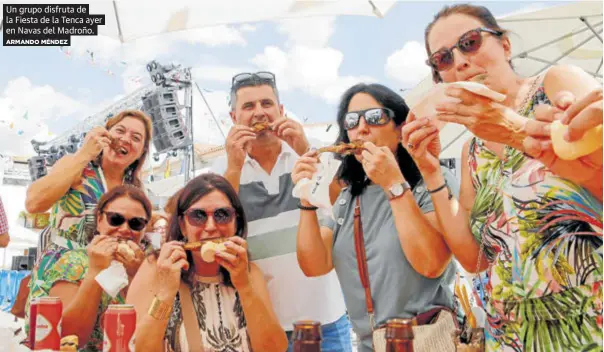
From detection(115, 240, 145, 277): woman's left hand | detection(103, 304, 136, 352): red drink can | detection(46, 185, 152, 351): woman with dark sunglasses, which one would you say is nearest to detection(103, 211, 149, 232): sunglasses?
detection(46, 185, 152, 351): woman with dark sunglasses

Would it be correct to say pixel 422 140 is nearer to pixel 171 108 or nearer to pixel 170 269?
pixel 170 269

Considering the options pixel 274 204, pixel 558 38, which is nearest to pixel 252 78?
pixel 274 204

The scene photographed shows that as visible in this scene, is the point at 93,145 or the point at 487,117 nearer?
the point at 487,117

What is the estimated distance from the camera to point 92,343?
2.37 meters

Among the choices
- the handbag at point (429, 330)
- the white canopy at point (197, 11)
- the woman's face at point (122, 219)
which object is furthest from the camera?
the white canopy at point (197, 11)

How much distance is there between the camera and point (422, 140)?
1887mm

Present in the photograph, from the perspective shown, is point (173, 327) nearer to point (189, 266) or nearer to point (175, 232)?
point (189, 266)

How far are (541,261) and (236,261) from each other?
1.06 m

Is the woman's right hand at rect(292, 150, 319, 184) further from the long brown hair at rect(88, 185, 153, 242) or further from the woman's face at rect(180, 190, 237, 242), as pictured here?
the long brown hair at rect(88, 185, 153, 242)

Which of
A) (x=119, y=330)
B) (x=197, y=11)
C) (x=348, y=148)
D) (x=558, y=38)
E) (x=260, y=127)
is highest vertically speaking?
(x=558, y=38)

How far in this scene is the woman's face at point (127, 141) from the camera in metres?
2.84

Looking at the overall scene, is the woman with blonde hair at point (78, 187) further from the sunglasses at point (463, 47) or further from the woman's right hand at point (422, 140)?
the sunglasses at point (463, 47)

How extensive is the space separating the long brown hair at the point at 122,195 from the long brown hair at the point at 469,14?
1.45 metres

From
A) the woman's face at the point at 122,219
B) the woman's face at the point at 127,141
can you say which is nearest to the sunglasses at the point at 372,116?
the woman's face at the point at 122,219
